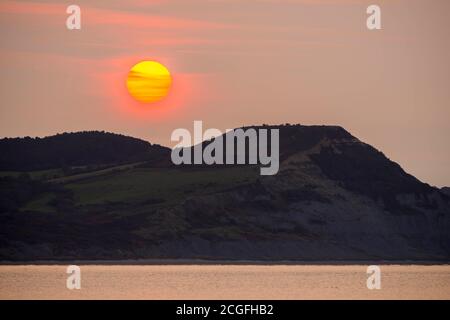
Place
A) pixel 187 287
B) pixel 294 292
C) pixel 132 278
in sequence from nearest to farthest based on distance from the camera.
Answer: pixel 294 292
pixel 187 287
pixel 132 278

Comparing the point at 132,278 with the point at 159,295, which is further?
the point at 132,278

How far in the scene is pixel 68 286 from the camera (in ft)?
513
